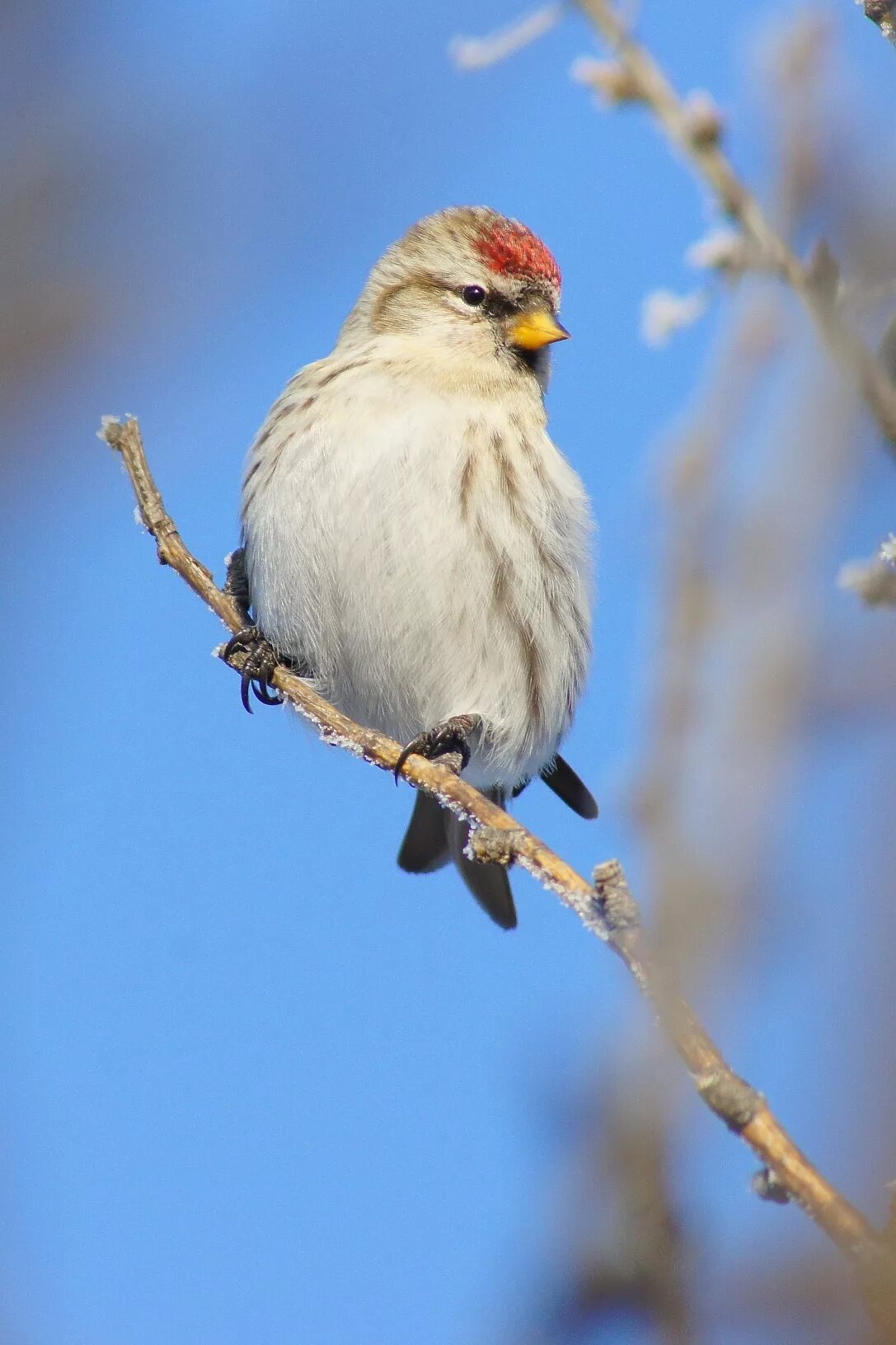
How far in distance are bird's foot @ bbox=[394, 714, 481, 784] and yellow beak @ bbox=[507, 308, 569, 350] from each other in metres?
0.82

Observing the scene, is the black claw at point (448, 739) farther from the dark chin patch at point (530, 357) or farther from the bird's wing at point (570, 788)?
the dark chin patch at point (530, 357)

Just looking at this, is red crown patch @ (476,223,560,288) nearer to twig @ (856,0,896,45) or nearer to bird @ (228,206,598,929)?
bird @ (228,206,598,929)

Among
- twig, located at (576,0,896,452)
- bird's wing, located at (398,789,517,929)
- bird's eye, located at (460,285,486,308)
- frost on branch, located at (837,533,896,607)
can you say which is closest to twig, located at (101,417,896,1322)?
frost on branch, located at (837,533,896,607)

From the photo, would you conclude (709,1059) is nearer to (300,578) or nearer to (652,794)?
(652,794)

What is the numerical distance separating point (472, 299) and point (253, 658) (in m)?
1.03

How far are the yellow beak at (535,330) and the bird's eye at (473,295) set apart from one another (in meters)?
0.10

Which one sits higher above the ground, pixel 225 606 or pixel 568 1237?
pixel 225 606

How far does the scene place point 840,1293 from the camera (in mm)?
975

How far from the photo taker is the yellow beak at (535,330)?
127 inches

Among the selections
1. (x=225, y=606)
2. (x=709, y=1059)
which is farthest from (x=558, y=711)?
(x=709, y=1059)

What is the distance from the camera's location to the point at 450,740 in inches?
115

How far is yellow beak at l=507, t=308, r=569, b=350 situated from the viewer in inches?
127

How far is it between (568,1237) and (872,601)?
53 centimetres

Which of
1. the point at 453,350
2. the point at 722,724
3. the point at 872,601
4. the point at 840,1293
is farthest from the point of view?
the point at 453,350
